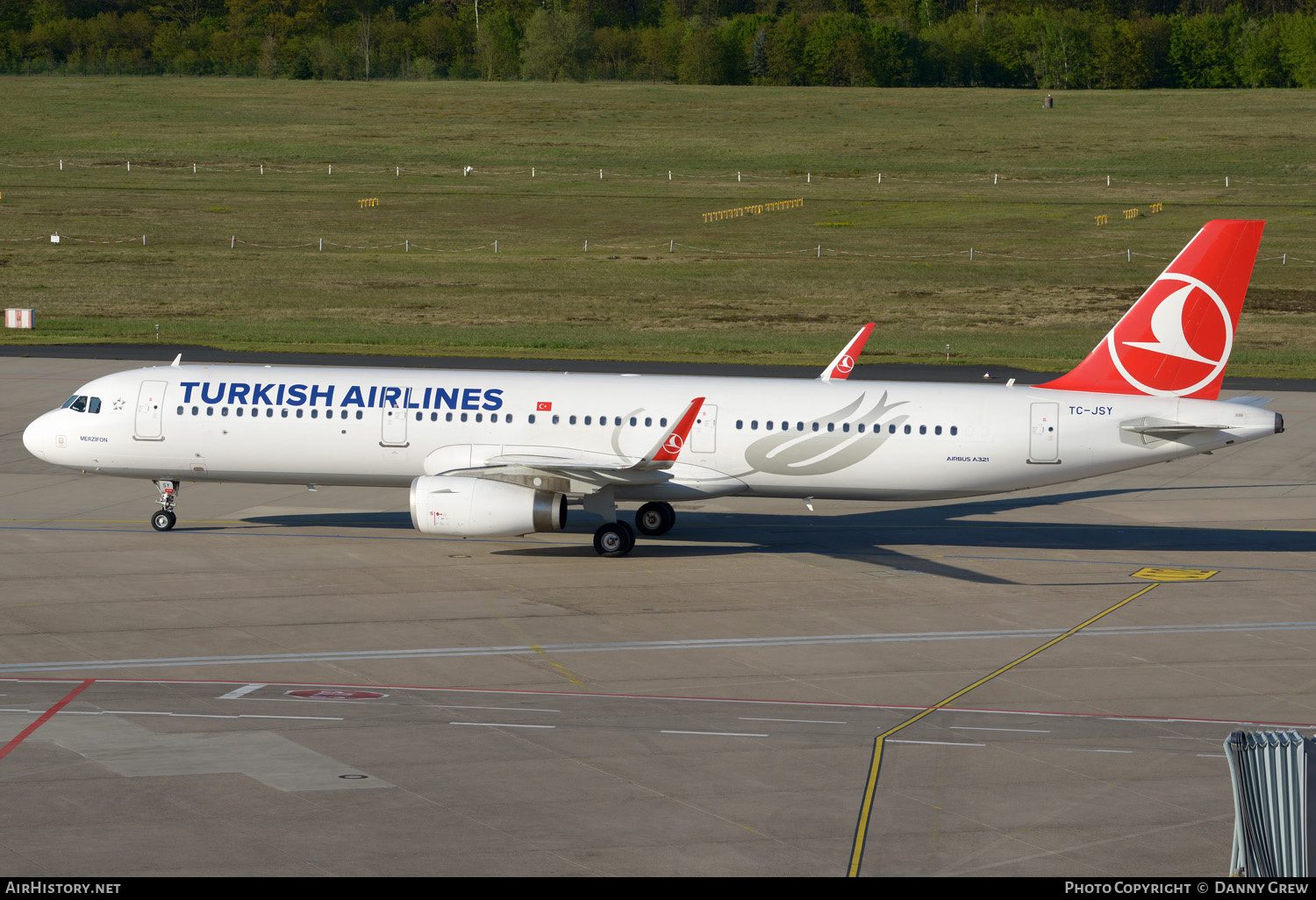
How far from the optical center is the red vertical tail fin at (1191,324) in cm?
3572

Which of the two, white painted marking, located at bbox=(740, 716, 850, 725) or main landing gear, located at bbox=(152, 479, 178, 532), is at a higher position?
main landing gear, located at bbox=(152, 479, 178, 532)

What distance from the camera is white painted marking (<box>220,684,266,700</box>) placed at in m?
25.8

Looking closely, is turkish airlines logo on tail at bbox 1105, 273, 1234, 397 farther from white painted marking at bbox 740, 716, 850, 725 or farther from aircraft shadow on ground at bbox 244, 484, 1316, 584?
white painted marking at bbox 740, 716, 850, 725

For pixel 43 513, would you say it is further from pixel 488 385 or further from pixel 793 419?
pixel 793 419

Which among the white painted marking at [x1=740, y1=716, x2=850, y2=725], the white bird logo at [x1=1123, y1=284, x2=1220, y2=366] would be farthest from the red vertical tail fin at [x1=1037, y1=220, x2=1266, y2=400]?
the white painted marking at [x1=740, y1=716, x2=850, y2=725]

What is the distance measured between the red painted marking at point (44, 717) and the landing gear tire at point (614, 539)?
44.0 ft

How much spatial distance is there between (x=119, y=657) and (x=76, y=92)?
182m

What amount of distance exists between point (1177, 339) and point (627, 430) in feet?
45.1

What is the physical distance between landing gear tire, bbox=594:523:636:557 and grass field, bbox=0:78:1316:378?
3427 centimetres

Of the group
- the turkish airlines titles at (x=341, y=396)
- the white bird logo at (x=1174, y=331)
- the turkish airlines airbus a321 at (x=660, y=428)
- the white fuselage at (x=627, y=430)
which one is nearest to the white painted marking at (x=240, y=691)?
the turkish airlines airbus a321 at (x=660, y=428)

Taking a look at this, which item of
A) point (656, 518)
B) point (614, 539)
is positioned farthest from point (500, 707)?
point (656, 518)

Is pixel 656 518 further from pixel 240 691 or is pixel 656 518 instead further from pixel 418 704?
pixel 240 691

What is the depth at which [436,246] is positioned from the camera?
377 feet

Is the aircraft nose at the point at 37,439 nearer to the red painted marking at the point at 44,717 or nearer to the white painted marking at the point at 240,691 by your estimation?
the red painted marking at the point at 44,717
